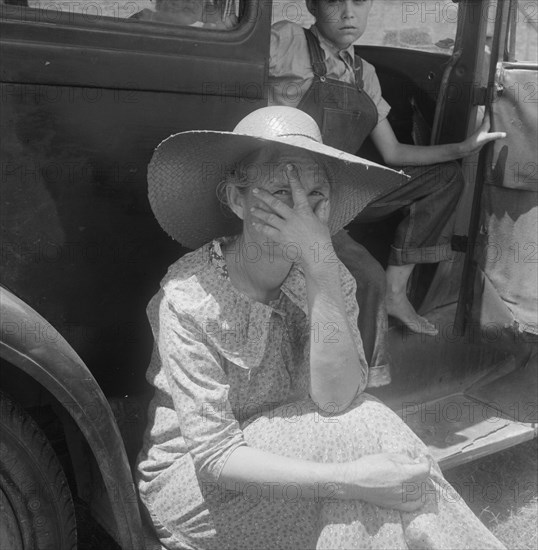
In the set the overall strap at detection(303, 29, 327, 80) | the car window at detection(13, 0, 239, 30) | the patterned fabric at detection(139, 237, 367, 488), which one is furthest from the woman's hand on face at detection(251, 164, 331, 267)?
the overall strap at detection(303, 29, 327, 80)

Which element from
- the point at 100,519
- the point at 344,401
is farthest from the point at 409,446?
the point at 100,519

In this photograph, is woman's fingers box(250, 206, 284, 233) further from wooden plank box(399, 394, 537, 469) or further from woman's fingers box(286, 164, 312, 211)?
wooden plank box(399, 394, 537, 469)

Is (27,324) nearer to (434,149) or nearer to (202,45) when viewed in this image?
(202,45)

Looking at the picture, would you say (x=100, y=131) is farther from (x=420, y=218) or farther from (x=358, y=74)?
(x=420, y=218)

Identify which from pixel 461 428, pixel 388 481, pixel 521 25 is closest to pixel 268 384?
pixel 388 481

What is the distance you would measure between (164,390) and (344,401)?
466mm

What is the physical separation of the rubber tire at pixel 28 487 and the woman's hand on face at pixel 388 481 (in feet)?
2.34

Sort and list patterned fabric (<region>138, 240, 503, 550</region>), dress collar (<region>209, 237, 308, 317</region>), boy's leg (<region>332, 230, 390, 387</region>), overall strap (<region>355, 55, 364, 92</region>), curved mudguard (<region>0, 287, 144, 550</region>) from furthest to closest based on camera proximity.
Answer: overall strap (<region>355, 55, 364, 92</region>)
boy's leg (<region>332, 230, 390, 387</region>)
dress collar (<region>209, 237, 308, 317</region>)
patterned fabric (<region>138, 240, 503, 550</region>)
curved mudguard (<region>0, 287, 144, 550</region>)

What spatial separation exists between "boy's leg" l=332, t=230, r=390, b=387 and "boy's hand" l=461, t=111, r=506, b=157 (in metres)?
0.52

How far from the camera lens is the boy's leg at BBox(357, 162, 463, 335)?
268 cm

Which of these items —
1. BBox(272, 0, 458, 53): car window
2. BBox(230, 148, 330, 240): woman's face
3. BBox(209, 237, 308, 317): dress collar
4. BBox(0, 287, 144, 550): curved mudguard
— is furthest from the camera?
BBox(272, 0, 458, 53): car window

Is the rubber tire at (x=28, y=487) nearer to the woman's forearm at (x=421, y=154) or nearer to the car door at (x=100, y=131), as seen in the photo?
the car door at (x=100, y=131)

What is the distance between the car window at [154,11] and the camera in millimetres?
1717

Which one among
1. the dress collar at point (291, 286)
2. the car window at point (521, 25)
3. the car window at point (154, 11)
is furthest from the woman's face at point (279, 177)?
the car window at point (521, 25)
